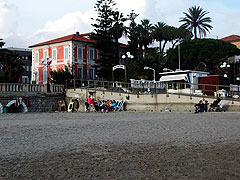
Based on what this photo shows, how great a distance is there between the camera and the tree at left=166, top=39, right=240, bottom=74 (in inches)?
2311

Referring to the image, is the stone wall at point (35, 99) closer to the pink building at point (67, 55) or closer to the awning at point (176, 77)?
the awning at point (176, 77)

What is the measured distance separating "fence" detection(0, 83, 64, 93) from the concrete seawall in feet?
14.0

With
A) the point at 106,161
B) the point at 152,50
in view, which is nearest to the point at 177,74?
the point at 152,50

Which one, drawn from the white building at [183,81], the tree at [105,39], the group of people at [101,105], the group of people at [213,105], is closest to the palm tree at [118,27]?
the tree at [105,39]

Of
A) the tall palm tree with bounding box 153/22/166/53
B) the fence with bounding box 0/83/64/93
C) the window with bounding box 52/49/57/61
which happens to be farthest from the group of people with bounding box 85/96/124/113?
the tall palm tree with bounding box 153/22/166/53

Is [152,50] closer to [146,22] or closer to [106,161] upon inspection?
[146,22]

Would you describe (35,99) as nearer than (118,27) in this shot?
Yes

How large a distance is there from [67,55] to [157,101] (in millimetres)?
34209

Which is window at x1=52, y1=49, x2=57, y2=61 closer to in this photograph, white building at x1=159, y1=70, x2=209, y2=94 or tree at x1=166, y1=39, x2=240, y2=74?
tree at x1=166, y1=39, x2=240, y2=74

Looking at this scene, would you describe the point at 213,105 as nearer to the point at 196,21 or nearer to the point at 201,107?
the point at 201,107

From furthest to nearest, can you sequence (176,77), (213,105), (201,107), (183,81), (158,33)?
(158,33)
(176,77)
(183,81)
(213,105)
(201,107)

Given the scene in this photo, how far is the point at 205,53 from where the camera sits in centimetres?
5866

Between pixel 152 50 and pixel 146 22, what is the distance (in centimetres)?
544

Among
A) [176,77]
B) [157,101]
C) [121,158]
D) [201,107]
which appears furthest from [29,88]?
[121,158]
